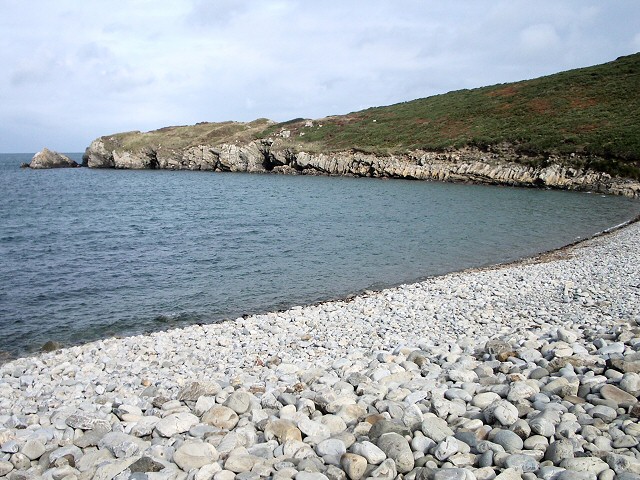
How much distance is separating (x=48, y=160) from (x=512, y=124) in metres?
106

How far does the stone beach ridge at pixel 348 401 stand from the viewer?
17.3 ft

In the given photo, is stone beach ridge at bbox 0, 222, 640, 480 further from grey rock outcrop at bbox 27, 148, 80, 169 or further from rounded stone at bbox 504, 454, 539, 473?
grey rock outcrop at bbox 27, 148, 80, 169

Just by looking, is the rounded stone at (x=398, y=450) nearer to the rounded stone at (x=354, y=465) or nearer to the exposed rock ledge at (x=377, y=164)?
the rounded stone at (x=354, y=465)

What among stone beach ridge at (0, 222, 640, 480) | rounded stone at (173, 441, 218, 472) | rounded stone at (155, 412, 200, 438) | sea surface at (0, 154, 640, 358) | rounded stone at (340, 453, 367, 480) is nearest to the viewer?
rounded stone at (340, 453, 367, 480)

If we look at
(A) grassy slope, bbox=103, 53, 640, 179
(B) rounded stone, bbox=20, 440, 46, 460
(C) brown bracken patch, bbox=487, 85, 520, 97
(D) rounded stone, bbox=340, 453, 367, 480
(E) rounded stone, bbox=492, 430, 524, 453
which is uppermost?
(C) brown bracken patch, bbox=487, 85, 520, 97

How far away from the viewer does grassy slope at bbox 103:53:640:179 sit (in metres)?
60.1

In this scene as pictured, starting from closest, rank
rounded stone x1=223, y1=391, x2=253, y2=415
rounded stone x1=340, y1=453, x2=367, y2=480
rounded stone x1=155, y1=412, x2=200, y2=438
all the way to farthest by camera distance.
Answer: rounded stone x1=340, y1=453, x2=367, y2=480, rounded stone x1=155, y1=412, x2=200, y2=438, rounded stone x1=223, y1=391, x2=253, y2=415

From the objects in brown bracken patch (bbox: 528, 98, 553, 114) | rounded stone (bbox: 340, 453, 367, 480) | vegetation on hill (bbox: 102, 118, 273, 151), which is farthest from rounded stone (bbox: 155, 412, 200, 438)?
vegetation on hill (bbox: 102, 118, 273, 151)

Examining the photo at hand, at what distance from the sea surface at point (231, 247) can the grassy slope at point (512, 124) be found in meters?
13.4

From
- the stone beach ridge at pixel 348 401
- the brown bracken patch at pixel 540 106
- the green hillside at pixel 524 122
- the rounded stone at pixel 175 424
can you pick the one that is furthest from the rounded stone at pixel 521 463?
the brown bracken patch at pixel 540 106

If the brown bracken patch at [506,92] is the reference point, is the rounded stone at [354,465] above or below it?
below

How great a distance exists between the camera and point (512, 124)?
72.7 meters

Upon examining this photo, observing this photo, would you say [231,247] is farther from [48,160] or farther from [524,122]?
[48,160]

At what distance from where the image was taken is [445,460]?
5230 mm
